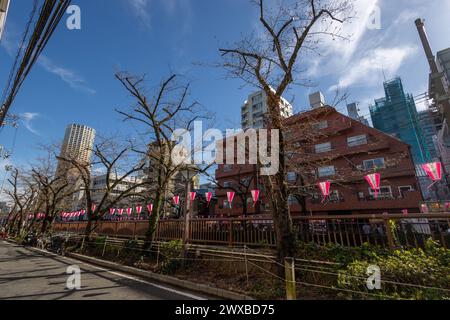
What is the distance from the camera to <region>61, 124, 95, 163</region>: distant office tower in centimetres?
1606

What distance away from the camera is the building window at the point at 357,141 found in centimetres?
2678

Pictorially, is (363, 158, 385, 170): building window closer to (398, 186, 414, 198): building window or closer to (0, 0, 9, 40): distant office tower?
(398, 186, 414, 198): building window

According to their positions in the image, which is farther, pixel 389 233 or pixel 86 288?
pixel 86 288

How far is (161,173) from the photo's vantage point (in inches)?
496

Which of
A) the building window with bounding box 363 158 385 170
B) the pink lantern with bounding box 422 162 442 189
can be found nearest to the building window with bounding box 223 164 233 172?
the building window with bounding box 363 158 385 170

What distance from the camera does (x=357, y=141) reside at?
27172 mm

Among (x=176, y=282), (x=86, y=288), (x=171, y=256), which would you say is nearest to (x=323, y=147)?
(x=171, y=256)

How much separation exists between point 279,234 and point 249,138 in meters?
3.49

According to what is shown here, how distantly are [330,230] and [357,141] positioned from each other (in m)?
24.6

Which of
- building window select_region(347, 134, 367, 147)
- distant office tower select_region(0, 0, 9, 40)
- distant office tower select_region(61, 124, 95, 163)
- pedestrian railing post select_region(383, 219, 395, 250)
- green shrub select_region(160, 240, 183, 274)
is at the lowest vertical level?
green shrub select_region(160, 240, 183, 274)

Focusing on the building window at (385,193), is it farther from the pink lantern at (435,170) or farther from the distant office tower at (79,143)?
the distant office tower at (79,143)

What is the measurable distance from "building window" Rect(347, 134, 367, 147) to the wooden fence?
64.3 feet

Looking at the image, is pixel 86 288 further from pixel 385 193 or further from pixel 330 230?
pixel 385 193
